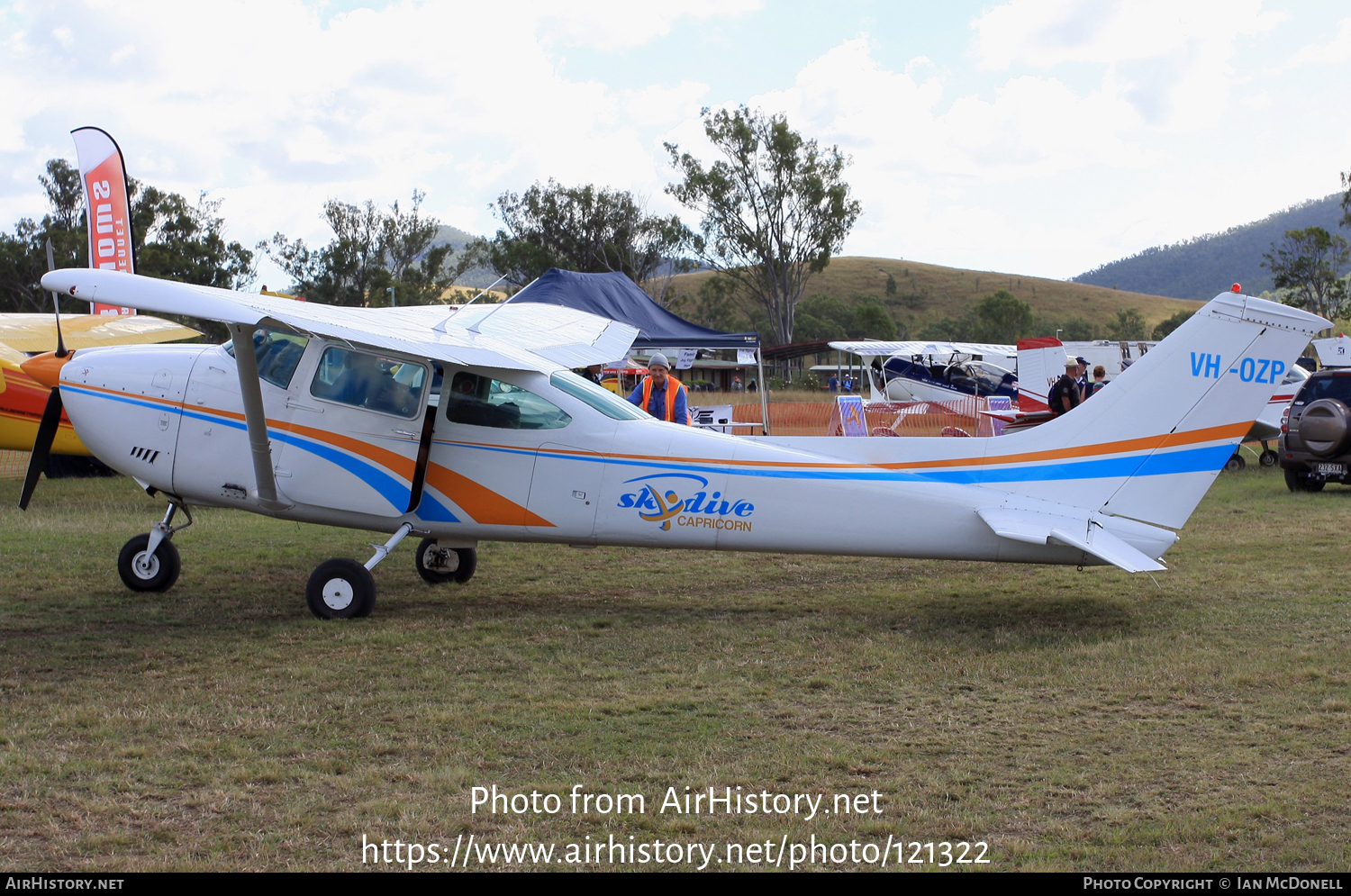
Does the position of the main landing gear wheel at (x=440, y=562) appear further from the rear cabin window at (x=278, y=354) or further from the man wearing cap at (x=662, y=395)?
the man wearing cap at (x=662, y=395)

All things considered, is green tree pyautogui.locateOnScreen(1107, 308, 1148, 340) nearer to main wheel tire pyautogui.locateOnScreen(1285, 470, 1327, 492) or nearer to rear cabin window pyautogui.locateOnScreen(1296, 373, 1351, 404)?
rear cabin window pyautogui.locateOnScreen(1296, 373, 1351, 404)

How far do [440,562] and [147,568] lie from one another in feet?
7.34

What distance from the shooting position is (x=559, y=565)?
9.33 m

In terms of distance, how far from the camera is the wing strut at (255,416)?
634cm

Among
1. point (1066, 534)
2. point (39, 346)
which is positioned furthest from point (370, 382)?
A: point (39, 346)

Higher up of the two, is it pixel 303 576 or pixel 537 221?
pixel 537 221

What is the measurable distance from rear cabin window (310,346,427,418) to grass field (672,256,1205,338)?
92.7 metres

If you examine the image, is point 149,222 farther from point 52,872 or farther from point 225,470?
point 52,872

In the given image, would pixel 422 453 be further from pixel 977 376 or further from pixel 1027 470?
pixel 977 376

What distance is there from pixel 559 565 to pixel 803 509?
3346 millimetres

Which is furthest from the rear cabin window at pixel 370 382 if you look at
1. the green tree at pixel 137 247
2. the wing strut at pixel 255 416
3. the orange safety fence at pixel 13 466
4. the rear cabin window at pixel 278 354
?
the green tree at pixel 137 247

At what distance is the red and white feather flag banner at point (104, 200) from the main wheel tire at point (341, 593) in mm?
15475

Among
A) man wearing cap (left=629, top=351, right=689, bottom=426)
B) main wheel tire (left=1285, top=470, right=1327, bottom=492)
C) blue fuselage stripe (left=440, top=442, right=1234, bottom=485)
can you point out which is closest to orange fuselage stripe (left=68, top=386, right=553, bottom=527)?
blue fuselage stripe (left=440, top=442, right=1234, bottom=485)
